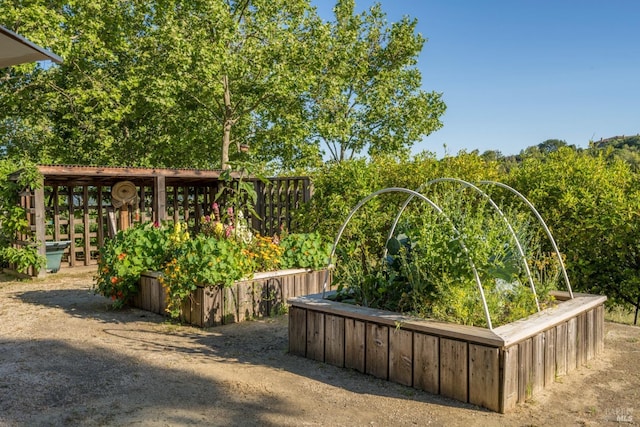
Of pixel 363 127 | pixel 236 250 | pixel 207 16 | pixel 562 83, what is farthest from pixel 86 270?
pixel 363 127

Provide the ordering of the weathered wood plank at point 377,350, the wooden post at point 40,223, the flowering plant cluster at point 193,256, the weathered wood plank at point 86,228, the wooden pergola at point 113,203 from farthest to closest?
1. the weathered wood plank at point 86,228
2. the wooden pergola at point 113,203
3. the wooden post at point 40,223
4. the flowering plant cluster at point 193,256
5. the weathered wood plank at point 377,350

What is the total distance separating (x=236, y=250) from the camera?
550 cm

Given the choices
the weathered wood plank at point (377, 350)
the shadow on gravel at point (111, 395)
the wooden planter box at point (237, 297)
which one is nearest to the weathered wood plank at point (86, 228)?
the wooden planter box at point (237, 297)

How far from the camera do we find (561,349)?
368 centimetres

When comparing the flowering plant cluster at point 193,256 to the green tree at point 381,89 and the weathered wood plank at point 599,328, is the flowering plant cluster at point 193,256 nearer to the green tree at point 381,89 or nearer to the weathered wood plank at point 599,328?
the weathered wood plank at point 599,328

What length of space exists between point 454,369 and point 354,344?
32.5 inches

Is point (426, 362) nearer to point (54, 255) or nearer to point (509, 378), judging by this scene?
point (509, 378)

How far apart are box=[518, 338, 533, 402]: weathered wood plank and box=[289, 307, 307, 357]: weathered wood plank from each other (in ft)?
5.56

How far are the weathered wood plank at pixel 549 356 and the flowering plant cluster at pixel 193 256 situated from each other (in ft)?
9.88

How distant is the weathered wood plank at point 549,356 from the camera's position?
3.49m

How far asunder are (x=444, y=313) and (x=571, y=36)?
35.9ft

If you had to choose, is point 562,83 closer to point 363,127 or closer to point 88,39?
point 363,127

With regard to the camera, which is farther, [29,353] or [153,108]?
[153,108]

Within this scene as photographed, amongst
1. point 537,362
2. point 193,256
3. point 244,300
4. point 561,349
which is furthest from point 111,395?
point 561,349
